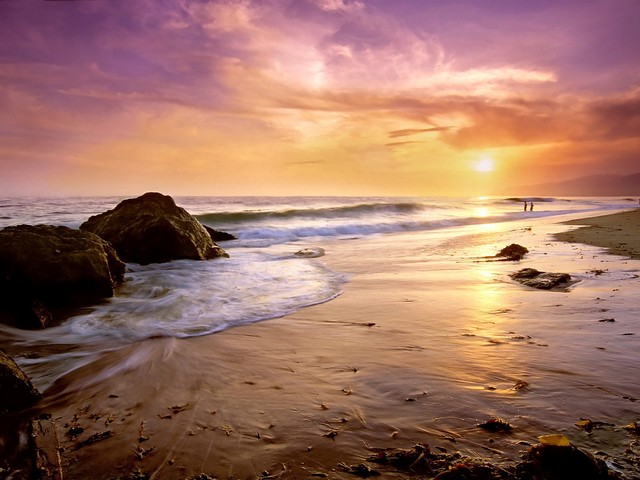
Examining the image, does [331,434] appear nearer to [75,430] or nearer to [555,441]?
[555,441]

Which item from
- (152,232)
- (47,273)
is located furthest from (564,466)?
(152,232)

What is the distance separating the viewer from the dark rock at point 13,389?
105 inches

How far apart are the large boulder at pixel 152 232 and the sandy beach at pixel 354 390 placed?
596cm

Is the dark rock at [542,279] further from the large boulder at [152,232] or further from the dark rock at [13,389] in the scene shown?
the large boulder at [152,232]

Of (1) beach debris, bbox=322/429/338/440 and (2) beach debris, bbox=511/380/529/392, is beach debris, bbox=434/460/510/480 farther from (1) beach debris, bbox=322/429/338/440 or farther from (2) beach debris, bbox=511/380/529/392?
(2) beach debris, bbox=511/380/529/392

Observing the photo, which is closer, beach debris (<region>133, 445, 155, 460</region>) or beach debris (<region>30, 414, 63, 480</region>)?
beach debris (<region>30, 414, 63, 480</region>)

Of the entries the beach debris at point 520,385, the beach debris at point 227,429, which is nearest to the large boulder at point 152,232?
the beach debris at point 227,429

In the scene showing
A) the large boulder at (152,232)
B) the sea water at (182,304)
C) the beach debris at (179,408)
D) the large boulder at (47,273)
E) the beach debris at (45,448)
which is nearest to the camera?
the beach debris at (45,448)

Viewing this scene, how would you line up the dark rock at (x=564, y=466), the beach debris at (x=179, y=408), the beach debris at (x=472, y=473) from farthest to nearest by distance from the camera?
1. the beach debris at (x=179, y=408)
2. the beach debris at (x=472, y=473)
3. the dark rock at (x=564, y=466)

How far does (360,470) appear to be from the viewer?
6.31 feet

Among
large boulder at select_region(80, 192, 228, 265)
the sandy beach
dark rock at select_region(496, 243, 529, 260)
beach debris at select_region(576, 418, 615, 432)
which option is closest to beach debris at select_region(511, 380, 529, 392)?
the sandy beach

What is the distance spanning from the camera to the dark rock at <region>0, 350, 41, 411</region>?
2.66 metres

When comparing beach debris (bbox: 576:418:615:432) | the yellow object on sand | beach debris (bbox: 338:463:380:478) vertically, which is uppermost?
the yellow object on sand

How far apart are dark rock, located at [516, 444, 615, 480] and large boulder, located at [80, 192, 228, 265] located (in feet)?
30.4
